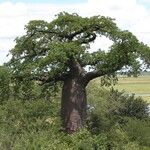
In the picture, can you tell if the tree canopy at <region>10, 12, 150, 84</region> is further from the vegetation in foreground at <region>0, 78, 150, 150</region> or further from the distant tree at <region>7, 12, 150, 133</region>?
the vegetation in foreground at <region>0, 78, 150, 150</region>

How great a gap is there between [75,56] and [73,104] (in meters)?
2.81

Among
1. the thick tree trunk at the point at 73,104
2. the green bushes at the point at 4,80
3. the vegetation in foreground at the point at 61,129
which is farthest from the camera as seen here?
the thick tree trunk at the point at 73,104

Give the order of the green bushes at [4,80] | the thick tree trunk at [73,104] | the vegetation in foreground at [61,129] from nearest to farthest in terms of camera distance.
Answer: the vegetation in foreground at [61,129] → the green bushes at [4,80] → the thick tree trunk at [73,104]

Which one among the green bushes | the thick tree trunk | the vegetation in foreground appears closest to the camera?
the vegetation in foreground

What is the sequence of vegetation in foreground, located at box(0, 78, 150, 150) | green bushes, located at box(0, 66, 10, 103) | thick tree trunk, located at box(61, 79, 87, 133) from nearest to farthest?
1. vegetation in foreground, located at box(0, 78, 150, 150)
2. green bushes, located at box(0, 66, 10, 103)
3. thick tree trunk, located at box(61, 79, 87, 133)

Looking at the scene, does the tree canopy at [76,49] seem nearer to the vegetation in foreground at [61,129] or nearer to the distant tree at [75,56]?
the distant tree at [75,56]

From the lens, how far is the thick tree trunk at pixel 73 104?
3195cm

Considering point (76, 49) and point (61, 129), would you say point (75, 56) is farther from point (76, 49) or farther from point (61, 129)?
point (61, 129)

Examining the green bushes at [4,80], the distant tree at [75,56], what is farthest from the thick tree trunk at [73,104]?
the green bushes at [4,80]

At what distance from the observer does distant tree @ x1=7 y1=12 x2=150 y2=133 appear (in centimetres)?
3164

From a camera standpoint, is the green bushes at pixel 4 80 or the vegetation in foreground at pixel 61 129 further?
the green bushes at pixel 4 80

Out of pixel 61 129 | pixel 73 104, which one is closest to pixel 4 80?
pixel 73 104

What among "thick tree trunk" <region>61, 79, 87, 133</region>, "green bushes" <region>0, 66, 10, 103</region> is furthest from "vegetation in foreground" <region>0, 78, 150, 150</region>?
"green bushes" <region>0, 66, 10, 103</region>

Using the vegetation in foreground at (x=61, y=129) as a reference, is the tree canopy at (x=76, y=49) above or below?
above
